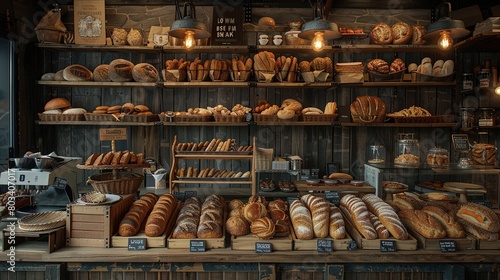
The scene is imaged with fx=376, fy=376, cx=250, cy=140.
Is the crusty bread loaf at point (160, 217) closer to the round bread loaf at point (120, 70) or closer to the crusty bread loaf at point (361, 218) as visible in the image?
the crusty bread loaf at point (361, 218)

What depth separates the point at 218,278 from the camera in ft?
6.25

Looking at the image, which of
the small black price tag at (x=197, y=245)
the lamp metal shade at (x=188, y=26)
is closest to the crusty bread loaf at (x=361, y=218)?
the small black price tag at (x=197, y=245)

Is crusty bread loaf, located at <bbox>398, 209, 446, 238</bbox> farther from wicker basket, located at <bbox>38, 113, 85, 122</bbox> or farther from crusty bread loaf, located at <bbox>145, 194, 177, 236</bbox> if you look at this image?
wicker basket, located at <bbox>38, 113, 85, 122</bbox>

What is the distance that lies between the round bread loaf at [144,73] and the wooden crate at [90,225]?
8.73 feet

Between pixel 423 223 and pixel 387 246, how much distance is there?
0.83 ft

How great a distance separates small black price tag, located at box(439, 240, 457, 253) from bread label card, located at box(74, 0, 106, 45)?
4.00 meters

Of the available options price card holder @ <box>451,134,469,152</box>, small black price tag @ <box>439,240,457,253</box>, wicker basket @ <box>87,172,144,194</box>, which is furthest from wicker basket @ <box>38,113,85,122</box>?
price card holder @ <box>451,134,469,152</box>

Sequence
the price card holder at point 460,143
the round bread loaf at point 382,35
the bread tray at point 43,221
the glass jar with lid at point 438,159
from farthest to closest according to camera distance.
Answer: the round bread loaf at point 382,35 → the price card holder at point 460,143 → the glass jar with lid at point 438,159 → the bread tray at point 43,221

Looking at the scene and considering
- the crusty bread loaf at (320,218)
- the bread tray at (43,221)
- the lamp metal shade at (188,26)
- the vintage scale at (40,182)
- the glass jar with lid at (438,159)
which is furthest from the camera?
the glass jar with lid at (438,159)

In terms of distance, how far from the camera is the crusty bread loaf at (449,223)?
76.4 inches

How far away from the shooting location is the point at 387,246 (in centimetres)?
188

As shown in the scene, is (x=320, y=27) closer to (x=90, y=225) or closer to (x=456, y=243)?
(x=456, y=243)

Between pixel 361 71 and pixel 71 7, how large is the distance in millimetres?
3612

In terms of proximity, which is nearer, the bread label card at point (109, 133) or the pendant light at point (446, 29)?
the bread label card at point (109, 133)
